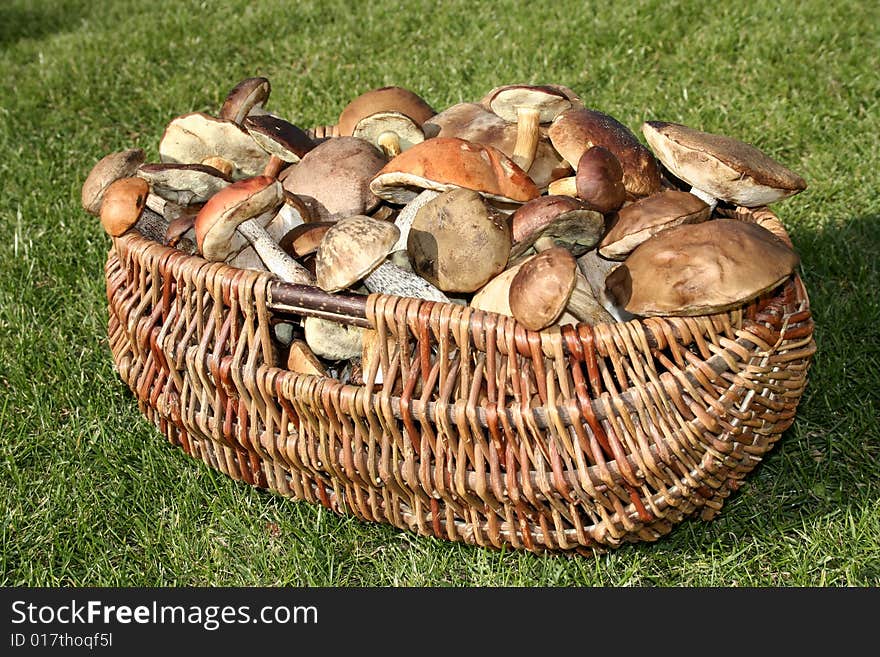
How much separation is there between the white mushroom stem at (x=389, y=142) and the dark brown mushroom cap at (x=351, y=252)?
0.64 meters

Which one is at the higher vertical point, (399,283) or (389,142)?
(389,142)

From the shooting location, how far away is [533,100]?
2484 millimetres

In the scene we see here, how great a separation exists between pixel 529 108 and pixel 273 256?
0.83m

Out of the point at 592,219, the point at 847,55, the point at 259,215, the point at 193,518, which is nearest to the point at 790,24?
the point at 847,55

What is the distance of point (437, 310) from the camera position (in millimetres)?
1866

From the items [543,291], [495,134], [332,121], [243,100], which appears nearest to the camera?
[543,291]

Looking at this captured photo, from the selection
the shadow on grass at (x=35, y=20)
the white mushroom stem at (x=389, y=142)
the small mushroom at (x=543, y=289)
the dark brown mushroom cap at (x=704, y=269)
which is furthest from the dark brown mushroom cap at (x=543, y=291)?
the shadow on grass at (x=35, y=20)

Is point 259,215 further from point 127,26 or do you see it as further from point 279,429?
point 127,26

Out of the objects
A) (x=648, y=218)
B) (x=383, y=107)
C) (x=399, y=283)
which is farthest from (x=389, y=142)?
(x=648, y=218)

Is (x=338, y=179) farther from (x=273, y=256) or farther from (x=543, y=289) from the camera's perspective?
(x=543, y=289)

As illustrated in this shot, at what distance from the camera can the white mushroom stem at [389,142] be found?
260 cm

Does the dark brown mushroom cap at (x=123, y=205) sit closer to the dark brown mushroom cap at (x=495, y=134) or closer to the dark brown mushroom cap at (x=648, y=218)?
the dark brown mushroom cap at (x=495, y=134)

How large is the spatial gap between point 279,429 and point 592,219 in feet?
2.87

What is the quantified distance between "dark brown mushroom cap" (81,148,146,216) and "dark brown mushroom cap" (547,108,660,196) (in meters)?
1.16
